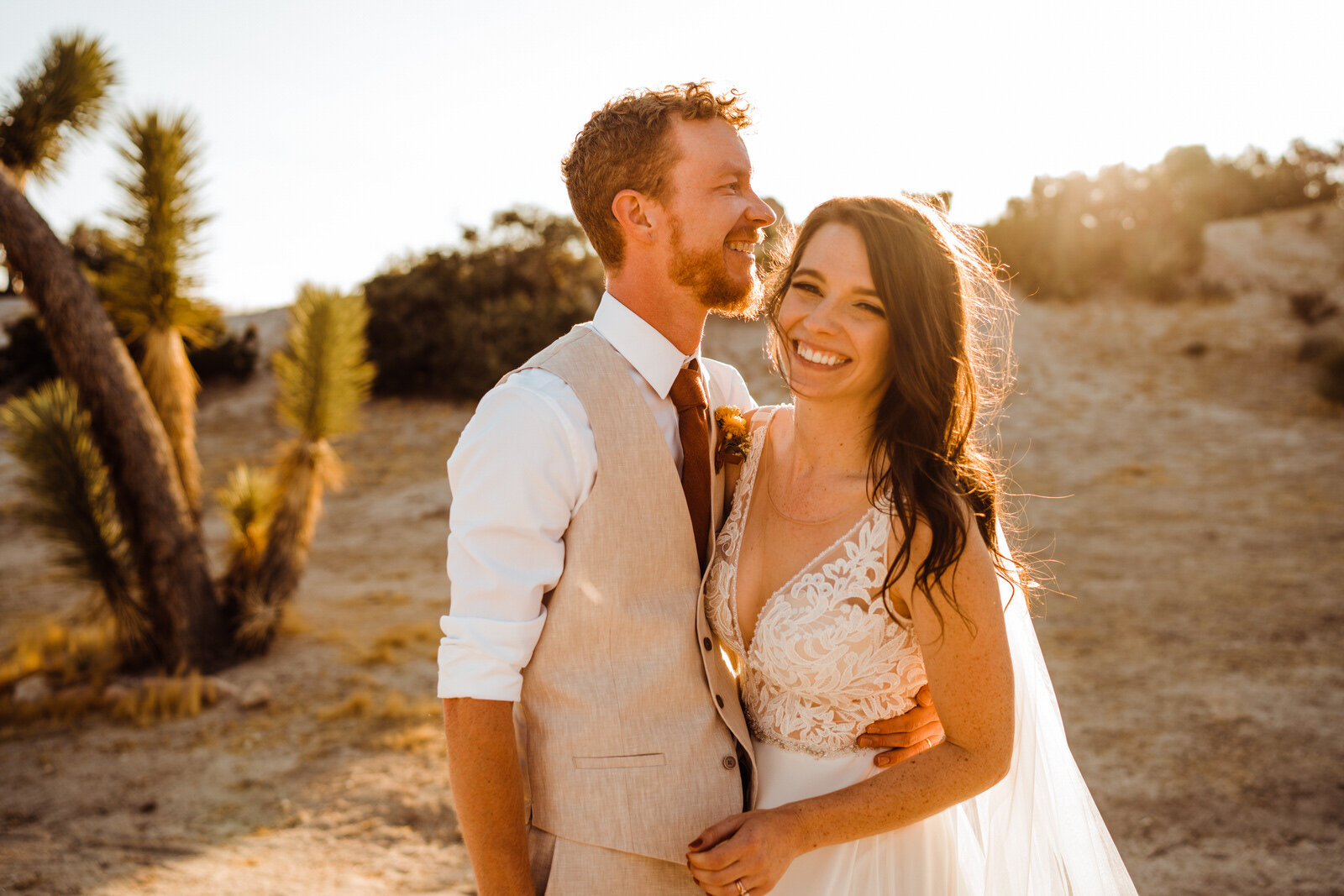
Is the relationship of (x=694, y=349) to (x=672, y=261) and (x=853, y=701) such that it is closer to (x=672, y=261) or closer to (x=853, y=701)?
(x=672, y=261)

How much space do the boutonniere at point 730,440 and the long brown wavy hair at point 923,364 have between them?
24cm

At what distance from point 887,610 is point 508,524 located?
832mm

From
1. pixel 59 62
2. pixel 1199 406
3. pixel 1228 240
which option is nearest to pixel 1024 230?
pixel 1228 240

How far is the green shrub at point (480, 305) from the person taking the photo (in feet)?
57.7

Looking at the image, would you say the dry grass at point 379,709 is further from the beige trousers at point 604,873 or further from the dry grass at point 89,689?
the beige trousers at point 604,873

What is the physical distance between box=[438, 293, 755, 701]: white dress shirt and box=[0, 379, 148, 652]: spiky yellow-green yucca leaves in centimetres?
607

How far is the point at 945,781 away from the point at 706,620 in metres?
0.61

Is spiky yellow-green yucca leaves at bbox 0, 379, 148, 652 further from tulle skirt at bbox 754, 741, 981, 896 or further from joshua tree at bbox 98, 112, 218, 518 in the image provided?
tulle skirt at bbox 754, 741, 981, 896

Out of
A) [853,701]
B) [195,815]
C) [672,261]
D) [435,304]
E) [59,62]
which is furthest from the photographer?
[435,304]

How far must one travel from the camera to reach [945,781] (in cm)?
175

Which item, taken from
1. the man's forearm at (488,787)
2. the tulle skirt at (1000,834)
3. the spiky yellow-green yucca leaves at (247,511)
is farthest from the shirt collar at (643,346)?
the spiky yellow-green yucca leaves at (247,511)

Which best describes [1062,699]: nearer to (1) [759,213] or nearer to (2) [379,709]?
(2) [379,709]

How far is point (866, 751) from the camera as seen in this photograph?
6.46ft

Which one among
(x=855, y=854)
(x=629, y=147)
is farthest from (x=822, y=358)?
(x=855, y=854)
